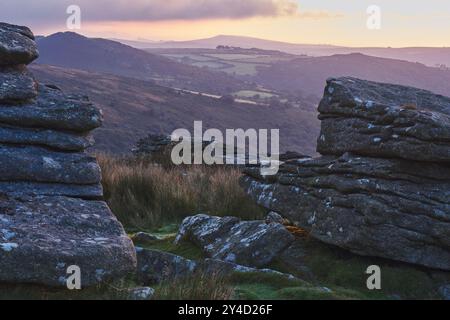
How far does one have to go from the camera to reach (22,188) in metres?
7.92

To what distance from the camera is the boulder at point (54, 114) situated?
8.43 m

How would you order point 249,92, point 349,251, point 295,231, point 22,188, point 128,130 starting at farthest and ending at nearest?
point 249,92
point 128,130
point 295,231
point 349,251
point 22,188

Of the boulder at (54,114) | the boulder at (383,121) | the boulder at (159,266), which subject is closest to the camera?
the boulder at (159,266)

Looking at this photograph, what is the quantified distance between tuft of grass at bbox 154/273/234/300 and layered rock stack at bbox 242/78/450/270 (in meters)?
3.17

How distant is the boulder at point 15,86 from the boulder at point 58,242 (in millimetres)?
1622

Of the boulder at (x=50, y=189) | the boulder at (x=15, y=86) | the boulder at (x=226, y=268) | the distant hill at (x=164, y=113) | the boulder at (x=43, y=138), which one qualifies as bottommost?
the distant hill at (x=164, y=113)

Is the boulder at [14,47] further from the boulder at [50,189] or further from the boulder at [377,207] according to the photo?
the boulder at [377,207]

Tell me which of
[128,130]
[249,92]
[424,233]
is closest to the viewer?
[424,233]

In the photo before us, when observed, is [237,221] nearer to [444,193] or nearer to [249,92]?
[444,193]

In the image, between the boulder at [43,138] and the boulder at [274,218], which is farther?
the boulder at [274,218]

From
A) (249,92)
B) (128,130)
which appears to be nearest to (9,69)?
(128,130)

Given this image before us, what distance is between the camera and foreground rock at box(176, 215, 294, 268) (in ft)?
29.6

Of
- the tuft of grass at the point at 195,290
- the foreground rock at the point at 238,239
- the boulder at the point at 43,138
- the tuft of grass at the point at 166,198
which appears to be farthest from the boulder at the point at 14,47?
the tuft of grass at the point at 195,290
